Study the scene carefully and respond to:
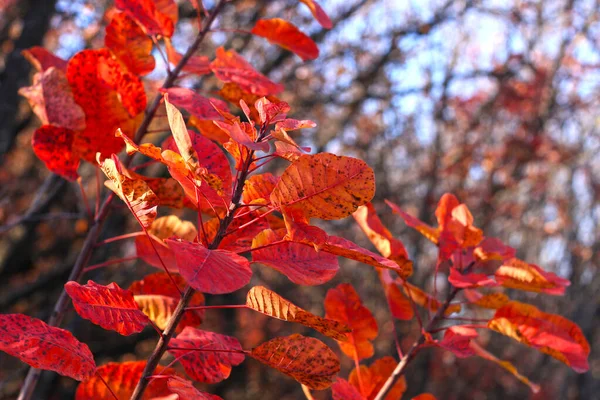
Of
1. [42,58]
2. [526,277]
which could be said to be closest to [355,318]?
[526,277]

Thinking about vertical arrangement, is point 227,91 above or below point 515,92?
above

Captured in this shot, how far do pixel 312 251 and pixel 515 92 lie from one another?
20.1ft

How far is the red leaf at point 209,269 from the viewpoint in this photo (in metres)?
0.52

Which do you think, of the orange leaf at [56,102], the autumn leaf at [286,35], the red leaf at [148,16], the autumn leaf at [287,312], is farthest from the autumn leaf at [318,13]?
the autumn leaf at [287,312]

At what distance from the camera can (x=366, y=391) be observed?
3.29 feet

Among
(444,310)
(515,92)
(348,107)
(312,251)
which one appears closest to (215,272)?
(312,251)

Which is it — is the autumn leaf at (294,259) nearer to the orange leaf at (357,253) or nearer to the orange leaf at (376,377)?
the orange leaf at (357,253)

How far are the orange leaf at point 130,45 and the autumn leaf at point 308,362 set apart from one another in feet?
1.92

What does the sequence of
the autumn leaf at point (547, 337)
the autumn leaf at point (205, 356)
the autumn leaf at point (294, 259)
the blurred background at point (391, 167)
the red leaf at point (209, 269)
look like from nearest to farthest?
the red leaf at point (209, 269) → the autumn leaf at point (294, 259) → the autumn leaf at point (205, 356) → the autumn leaf at point (547, 337) → the blurred background at point (391, 167)

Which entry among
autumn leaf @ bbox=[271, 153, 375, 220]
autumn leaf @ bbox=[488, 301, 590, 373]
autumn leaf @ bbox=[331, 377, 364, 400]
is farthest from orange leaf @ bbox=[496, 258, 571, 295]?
autumn leaf @ bbox=[271, 153, 375, 220]

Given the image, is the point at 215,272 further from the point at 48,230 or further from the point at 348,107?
the point at 48,230

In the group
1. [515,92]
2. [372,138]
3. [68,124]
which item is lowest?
[372,138]

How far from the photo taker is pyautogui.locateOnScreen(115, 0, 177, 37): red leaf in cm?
94

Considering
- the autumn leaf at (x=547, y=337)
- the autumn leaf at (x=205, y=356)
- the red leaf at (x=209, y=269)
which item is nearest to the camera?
the red leaf at (x=209, y=269)
